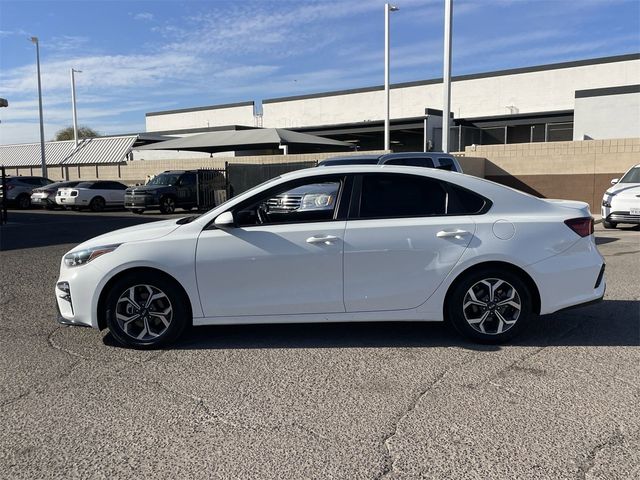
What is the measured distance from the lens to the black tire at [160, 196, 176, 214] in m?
22.4

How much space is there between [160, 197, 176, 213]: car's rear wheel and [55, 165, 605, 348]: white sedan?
17.9m

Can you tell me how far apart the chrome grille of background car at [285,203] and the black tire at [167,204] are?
17.0 m

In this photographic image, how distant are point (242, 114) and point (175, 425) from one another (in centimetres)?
4920

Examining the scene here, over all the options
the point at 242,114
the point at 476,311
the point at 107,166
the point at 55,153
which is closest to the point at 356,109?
the point at 242,114

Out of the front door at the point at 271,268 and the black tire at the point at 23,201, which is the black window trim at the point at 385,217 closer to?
the front door at the point at 271,268

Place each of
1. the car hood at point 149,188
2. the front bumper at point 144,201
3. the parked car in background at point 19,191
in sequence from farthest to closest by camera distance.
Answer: the parked car in background at point 19,191 < the car hood at point 149,188 < the front bumper at point 144,201

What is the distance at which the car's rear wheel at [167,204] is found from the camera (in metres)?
22.4

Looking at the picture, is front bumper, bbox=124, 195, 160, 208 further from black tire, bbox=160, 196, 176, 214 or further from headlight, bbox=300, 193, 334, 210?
headlight, bbox=300, 193, 334, 210

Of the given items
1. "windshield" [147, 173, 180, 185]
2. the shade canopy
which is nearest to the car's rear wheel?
"windshield" [147, 173, 180, 185]

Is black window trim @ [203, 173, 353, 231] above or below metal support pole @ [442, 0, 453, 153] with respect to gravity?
below

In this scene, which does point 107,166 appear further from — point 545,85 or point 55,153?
point 545,85

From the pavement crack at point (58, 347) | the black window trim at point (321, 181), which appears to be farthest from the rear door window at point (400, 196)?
the pavement crack at point (58, 347)

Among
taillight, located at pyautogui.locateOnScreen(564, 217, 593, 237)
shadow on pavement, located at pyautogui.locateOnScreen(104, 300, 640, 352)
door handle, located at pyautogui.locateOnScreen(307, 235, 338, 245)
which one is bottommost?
shadow on pavement, located at pyautogui.locateOnScreen(104, 300, 640, 352)

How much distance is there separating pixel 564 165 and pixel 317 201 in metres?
17.1
